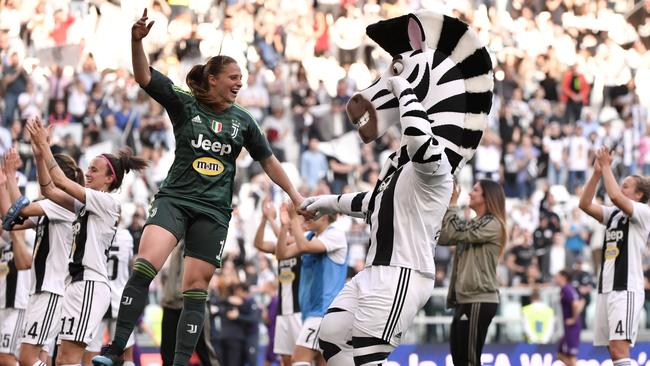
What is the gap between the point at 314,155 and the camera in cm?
2123

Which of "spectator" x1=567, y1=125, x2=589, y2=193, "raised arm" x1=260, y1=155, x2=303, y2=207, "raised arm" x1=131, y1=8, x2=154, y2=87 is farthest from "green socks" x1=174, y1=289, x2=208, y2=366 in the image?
"spectator" x1=567, y1=125, x2=589, y2=193

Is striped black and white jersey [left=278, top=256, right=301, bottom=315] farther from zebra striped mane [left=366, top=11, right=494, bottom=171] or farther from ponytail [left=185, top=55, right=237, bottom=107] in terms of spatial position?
zebra striped mane [left=366, top=11, right=494, bottom=171]

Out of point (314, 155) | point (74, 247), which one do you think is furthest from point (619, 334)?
point (314, 155)

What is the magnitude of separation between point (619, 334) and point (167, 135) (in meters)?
11.5

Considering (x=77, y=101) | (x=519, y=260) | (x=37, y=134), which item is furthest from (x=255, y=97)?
(x=37, y=134)

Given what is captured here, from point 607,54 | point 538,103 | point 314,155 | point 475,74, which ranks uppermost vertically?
point 607,54

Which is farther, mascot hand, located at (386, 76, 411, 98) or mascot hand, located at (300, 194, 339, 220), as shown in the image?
mascot hand, located at (300, 194, 339, 220)

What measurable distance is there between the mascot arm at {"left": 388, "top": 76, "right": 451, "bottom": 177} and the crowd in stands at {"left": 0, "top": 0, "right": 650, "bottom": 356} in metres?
10.4

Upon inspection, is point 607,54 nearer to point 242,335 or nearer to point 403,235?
point 242,335

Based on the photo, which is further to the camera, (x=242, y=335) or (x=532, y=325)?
(x=532, y=325)

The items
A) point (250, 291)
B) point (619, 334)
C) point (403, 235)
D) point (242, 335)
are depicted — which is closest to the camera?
point (403, 235)

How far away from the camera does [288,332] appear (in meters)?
12.5

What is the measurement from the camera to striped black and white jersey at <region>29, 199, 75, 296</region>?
9672 millimetres

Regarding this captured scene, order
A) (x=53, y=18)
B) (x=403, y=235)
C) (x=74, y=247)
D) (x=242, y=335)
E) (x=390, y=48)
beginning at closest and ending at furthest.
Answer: (x=403, y=235) < (x=390, y=48) < (x=74, y=247) < (x=242, y=335) < (x=53, y=18)
